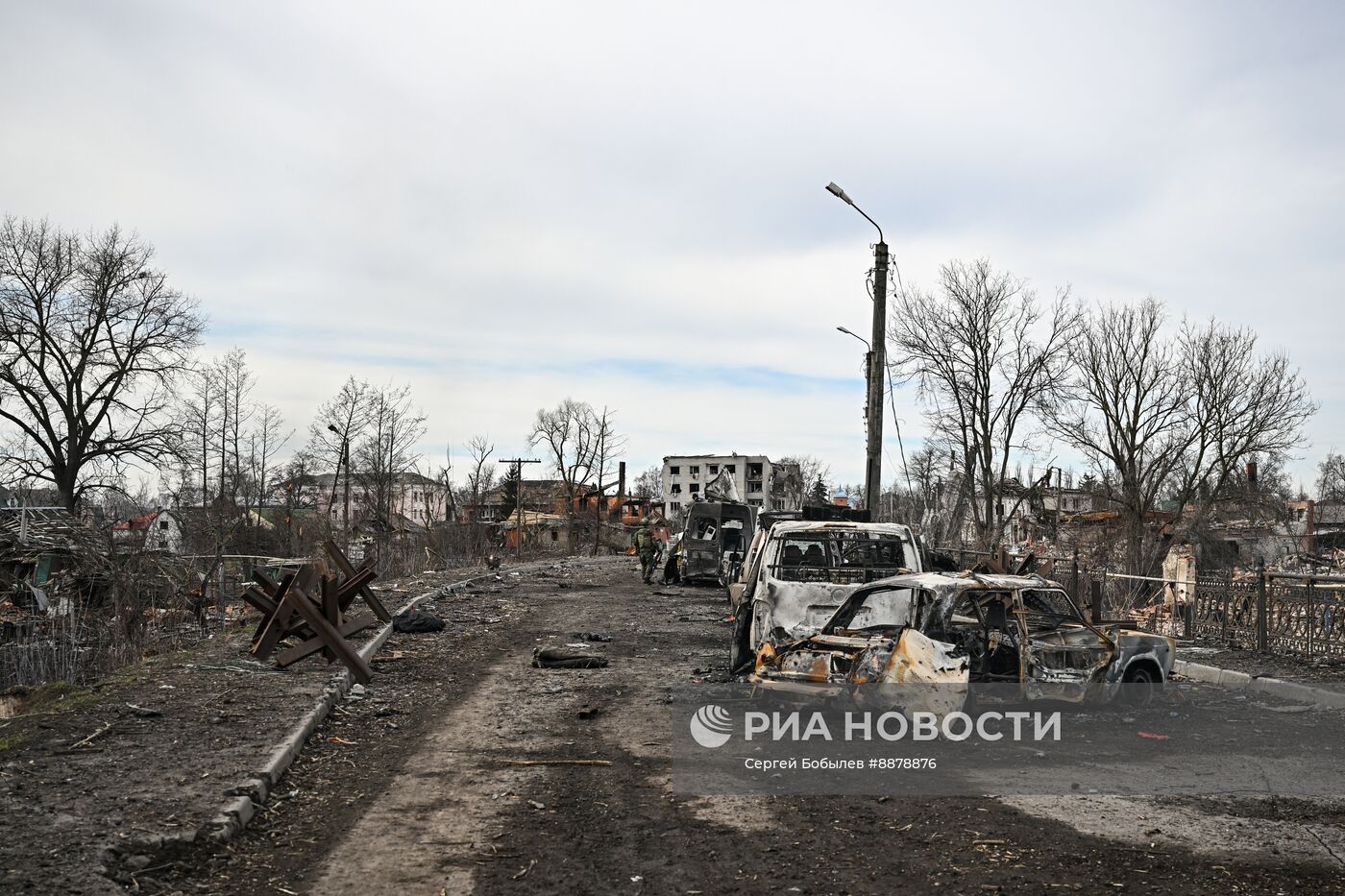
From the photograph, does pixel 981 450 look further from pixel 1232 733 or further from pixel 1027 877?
pixel 1027 877

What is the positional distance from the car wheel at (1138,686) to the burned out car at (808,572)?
8.06 feet

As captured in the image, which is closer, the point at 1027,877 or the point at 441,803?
the point at 1027,877

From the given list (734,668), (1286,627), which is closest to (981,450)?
(1286,627)

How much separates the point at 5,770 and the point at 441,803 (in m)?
2.86

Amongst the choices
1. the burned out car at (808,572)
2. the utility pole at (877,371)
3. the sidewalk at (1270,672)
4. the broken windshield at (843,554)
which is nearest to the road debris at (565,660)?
the burned out car at (808,572)

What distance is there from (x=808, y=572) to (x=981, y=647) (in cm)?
278

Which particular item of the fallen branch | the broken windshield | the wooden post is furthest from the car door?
the fallen branch

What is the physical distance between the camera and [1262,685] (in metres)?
11.4

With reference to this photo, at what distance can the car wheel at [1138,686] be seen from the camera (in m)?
9.42

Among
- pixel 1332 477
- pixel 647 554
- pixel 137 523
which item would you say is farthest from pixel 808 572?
pixel 1332 477

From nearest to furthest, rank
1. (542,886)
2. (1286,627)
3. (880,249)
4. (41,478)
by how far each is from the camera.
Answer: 1. (542,886)
2. (1286,627)
3. (880,249)
4. (41,478)

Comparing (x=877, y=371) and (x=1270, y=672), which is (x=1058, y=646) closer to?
(x=1270, y=672)

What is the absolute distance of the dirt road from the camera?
4930 mm

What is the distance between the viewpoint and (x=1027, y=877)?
194 inches
